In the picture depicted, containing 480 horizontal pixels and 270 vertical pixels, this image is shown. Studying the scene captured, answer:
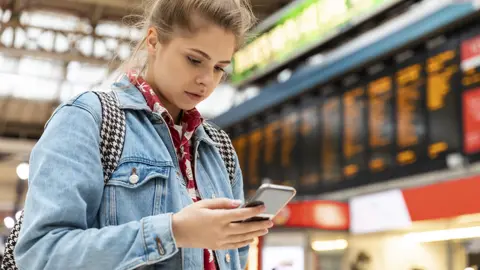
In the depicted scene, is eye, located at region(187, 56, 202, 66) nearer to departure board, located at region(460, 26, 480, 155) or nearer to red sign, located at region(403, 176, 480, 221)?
red sign, located at region(403, 176, 480, 221)

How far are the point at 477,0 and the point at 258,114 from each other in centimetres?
440

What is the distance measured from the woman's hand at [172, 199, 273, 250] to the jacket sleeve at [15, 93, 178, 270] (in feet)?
0.09

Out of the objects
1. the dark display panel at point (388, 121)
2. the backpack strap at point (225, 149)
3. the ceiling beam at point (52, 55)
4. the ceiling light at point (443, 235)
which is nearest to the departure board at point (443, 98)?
the dark display panel at point (388, 121)

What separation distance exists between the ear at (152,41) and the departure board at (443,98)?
4582 mm

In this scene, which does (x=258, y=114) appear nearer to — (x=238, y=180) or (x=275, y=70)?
(x=275, y=70)

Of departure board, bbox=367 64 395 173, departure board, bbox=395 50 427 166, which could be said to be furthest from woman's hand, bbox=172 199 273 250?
departure board, bbox=367 64 395 173

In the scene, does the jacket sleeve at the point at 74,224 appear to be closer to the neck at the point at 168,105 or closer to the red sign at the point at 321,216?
the neck at the point at 168,105

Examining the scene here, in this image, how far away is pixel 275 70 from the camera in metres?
10.0

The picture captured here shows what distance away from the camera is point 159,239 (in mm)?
1148

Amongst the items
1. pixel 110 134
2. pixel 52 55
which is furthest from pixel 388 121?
pixel 52 55

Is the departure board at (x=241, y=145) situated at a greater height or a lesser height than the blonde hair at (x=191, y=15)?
greater

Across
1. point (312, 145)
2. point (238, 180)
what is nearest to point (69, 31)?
point (312, 145)

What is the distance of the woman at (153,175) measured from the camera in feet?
3.75

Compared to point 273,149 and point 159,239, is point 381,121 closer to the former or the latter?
point 273,149
